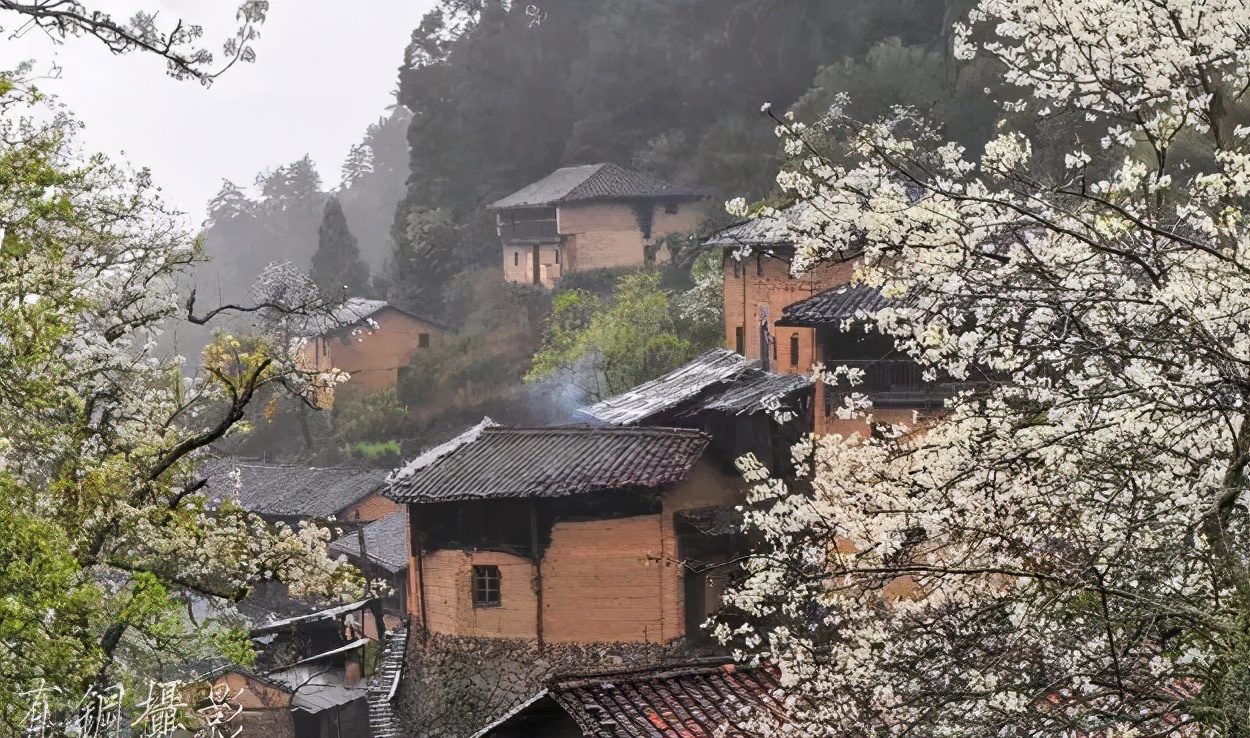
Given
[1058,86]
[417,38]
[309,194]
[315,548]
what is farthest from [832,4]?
[309,194]

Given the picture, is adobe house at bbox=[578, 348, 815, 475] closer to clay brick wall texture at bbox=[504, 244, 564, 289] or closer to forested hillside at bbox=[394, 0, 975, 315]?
forested hillside at bbox=[394, 0, 975, 315]

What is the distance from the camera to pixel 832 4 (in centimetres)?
4419

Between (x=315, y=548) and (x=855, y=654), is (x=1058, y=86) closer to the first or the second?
(x=855, y=654)

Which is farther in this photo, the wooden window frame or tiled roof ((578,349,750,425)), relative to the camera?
tiled roof ((578,349,750,425))

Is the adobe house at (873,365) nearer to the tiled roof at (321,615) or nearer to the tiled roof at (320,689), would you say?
the tiled roof at (320,689)

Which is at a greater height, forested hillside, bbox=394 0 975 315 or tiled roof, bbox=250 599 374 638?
forested hillside, bbox=394 0 975 315

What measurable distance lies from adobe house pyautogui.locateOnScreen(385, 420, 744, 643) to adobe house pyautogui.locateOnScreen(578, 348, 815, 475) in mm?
996

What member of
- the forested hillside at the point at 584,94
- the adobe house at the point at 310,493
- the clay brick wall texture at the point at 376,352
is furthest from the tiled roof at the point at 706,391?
the clay brick wall texture at the point at 376,352

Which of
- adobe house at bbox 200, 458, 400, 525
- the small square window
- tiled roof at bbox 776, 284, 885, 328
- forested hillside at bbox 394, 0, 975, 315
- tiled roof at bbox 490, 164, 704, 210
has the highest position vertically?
Result: forested hillside at bbox 394, 0, 975, 315

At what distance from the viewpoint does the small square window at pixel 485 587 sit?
25.8m

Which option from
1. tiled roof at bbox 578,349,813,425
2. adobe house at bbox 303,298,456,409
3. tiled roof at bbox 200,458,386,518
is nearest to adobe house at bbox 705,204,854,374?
tiled roof at bbox 578,349,813,425

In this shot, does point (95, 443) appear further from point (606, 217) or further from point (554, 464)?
point (606, 217)

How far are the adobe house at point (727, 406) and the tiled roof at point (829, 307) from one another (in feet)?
4.77

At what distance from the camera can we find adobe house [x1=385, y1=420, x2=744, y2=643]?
24531 mm
